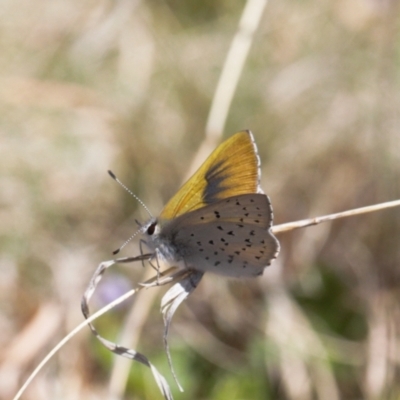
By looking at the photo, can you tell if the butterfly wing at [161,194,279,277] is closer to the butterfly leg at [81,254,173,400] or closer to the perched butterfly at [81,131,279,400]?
the perched butterfly at [81,131,279,400]

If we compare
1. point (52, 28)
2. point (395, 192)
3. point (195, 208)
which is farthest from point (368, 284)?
point (52, 28)

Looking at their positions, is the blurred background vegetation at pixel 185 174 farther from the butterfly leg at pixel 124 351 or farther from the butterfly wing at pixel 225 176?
the butterfly leg at pixel 124 351

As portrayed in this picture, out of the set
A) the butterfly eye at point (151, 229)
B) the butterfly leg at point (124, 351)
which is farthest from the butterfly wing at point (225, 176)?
the butterfly leg at point (124, 351)

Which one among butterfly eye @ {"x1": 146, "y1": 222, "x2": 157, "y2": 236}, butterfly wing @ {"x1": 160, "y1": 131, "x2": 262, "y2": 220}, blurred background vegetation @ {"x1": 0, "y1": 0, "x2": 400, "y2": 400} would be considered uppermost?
butterfly wing @ {"x1": 160, "y1": 131, "x2": 262, "y2": 220}

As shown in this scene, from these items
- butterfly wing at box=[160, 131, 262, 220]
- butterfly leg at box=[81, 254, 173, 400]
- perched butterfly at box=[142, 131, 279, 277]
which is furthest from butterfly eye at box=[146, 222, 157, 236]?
butterfly leg at box=[81, 254, 173, 400]

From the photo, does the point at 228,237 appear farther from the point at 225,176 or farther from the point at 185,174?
the point at 185,174

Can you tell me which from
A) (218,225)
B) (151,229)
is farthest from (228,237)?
(151,229)
